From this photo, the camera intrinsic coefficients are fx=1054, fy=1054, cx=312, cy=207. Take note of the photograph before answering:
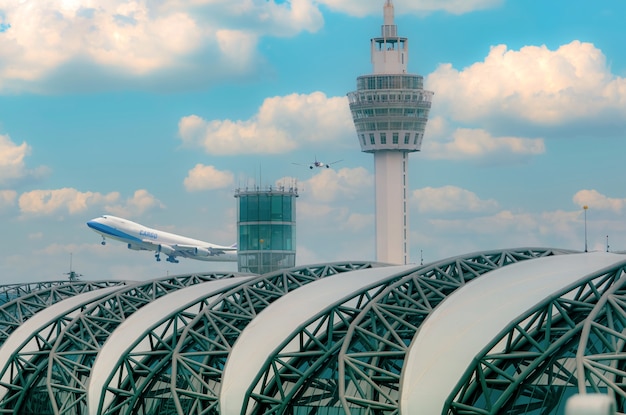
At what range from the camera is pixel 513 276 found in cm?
4566

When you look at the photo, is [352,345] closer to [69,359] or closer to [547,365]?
[547,365]

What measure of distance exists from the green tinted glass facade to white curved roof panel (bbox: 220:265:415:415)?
106 metres

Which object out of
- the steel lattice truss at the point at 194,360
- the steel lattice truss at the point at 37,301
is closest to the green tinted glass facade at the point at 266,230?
the steel lattice truss at the point at 37,301

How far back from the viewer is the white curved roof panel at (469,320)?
131 ft

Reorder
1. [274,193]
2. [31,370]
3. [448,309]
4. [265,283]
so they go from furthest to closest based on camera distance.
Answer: [274,193]
[31,370]
[265,283]
[448,309]

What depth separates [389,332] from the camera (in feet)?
150

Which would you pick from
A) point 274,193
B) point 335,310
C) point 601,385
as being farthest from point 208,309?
point 274,193

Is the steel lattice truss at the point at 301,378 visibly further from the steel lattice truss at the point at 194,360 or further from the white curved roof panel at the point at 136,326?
→ the white curved roof panel at the point at 136,326

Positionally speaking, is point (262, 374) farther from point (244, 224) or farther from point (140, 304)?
point (244, 224)

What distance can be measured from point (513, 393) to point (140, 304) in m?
38.0

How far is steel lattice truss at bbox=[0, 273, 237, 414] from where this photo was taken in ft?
204

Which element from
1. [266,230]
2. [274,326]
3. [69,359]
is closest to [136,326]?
[69,359]

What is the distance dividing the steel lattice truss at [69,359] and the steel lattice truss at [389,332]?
69.0ft

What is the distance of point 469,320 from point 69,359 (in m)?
32.7
